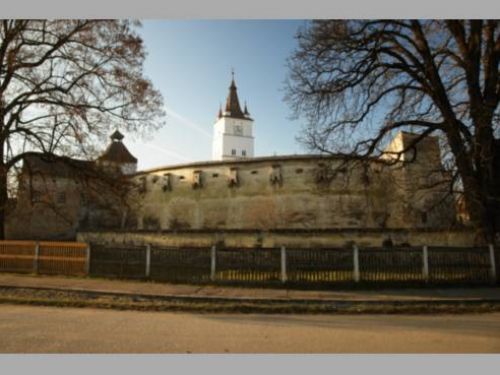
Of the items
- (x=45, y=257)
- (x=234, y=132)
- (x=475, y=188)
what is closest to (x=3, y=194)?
(x=45, y=257)

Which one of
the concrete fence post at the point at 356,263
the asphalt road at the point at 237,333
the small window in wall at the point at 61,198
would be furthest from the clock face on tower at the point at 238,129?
the asphalt road at the point at 237,333

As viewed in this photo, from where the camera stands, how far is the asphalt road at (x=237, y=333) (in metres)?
4.83

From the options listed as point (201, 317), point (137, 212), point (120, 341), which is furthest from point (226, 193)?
point (120, 341)

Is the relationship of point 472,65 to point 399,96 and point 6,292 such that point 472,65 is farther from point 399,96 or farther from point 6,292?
point 6,292

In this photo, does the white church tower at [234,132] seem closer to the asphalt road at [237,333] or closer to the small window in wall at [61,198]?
the small window in wall at [61,198]

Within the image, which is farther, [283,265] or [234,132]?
[234,132]

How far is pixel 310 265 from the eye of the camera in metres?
10.8

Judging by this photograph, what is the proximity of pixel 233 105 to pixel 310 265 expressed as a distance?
64.1m

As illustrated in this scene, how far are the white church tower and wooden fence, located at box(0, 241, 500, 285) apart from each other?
192ft

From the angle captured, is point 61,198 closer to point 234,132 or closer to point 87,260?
point 87,260

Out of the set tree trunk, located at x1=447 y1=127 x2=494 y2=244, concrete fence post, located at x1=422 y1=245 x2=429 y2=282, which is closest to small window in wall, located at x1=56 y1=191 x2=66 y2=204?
concrete fence post, located at x1=422 y1=245 x2=429 y2=282

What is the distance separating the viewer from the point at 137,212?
118ft

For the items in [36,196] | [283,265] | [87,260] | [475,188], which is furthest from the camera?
[36,196]

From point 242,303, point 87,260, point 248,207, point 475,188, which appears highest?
point 248,207
